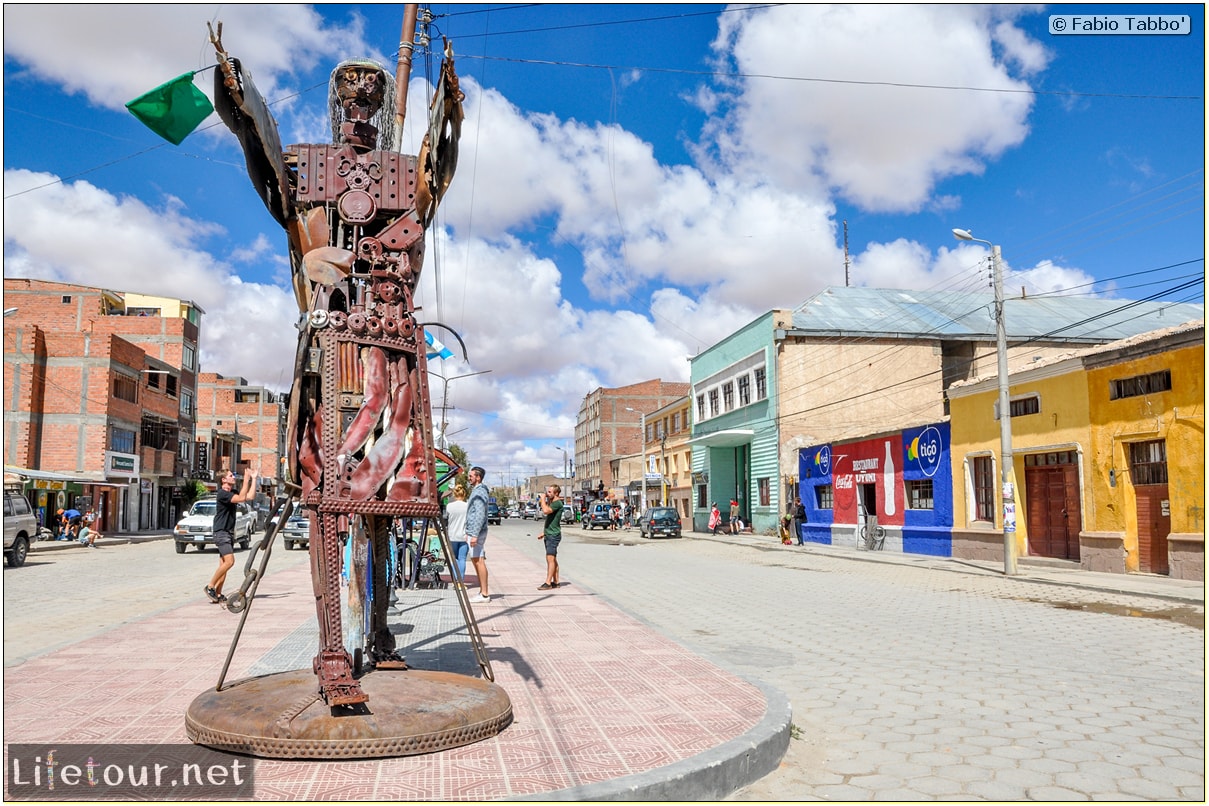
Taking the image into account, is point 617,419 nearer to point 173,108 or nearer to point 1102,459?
point 1102,459

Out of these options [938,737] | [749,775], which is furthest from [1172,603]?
[749,775]

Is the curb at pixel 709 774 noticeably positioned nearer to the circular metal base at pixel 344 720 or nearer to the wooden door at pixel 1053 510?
the circular metal base at pixel 344 720

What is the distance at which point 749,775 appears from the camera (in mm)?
4391

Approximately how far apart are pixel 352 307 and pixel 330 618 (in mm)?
1705

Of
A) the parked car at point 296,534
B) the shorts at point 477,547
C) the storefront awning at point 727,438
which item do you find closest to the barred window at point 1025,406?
the shorts at point 477,547

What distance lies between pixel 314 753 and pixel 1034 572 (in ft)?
56.2

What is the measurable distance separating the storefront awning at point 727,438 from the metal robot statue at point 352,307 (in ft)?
108

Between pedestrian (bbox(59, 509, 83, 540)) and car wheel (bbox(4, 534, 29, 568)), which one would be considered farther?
pedestrian (bbox(59, 509, 83, 540))

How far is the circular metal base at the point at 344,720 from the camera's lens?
4.27m

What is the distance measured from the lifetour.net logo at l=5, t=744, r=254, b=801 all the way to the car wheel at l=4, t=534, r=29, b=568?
18278 millimetres

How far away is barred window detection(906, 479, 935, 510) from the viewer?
24.7m

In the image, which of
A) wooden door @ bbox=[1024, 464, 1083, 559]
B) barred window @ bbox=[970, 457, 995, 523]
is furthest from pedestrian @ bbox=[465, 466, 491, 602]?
barred window @ bbox=[970, 457, 995, 523]

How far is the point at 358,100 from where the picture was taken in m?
5.21

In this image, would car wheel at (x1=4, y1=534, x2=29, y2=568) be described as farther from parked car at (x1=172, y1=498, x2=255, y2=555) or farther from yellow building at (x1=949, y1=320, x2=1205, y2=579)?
yellow building at (x1=949, y1=320, x2=1205, y2=579)
